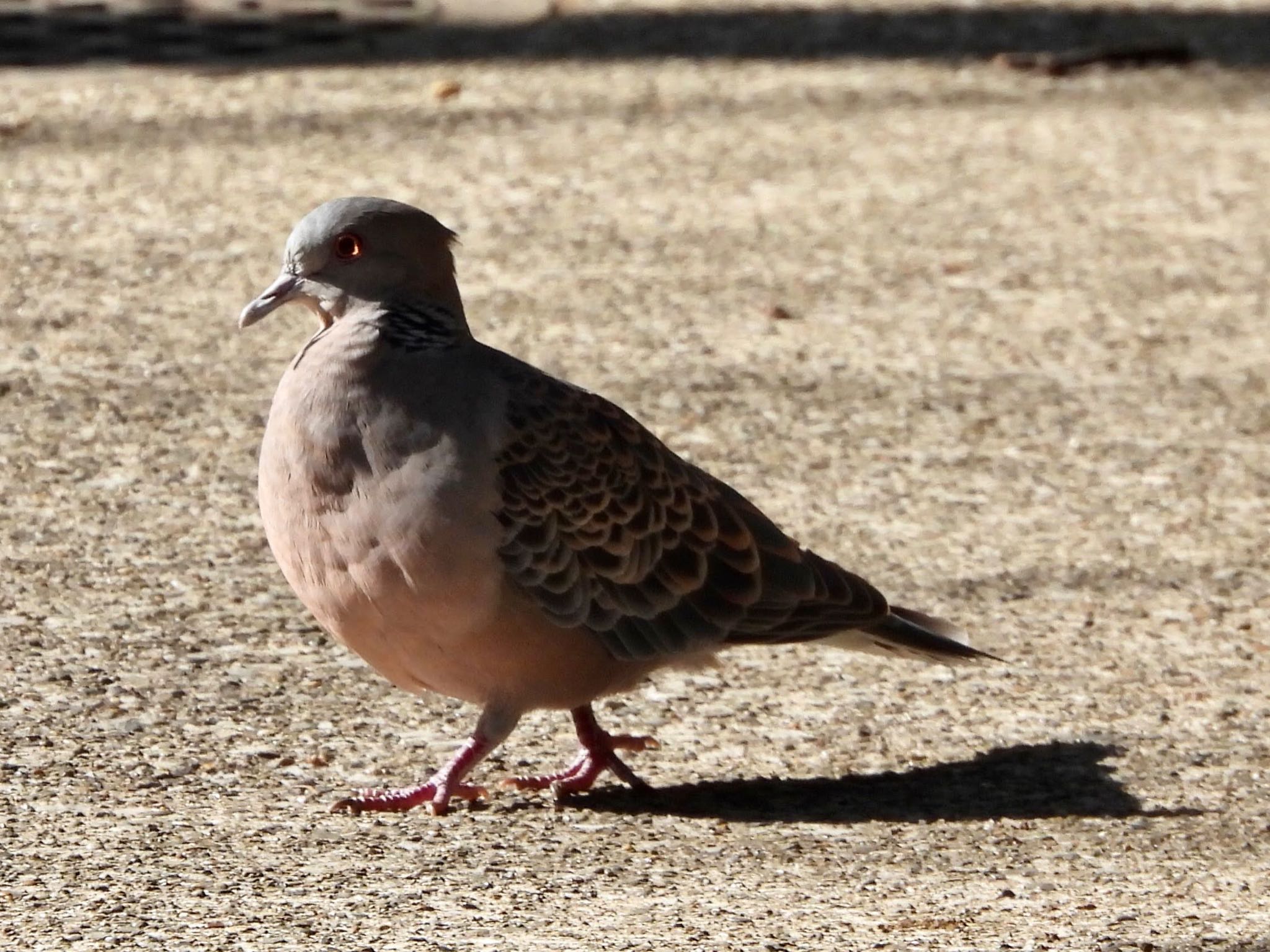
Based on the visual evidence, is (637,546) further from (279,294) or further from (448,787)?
(279,294)

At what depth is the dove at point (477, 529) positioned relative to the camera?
3.79 metres

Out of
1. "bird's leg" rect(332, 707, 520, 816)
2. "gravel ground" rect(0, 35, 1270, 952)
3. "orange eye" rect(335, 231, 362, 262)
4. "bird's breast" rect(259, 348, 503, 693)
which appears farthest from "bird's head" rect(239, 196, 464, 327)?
"gravel ground" rect(0, 35, 1270, 952)

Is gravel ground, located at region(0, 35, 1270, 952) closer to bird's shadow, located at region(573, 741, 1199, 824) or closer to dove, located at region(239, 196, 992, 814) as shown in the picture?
bird's shadow, located at region(573, 741, 1199, 824)

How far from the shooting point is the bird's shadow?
159 inches

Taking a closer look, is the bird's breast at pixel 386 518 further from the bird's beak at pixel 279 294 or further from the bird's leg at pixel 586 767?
the bird's leg at pixel 586 767

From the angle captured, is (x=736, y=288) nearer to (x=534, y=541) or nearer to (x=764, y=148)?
(x=764, y=148)

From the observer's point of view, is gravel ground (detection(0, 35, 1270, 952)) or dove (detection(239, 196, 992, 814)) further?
dove (detection(239, 196, 992, 814))

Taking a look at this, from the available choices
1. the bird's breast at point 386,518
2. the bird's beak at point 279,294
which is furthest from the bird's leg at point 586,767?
the bird's beak at point 279,294

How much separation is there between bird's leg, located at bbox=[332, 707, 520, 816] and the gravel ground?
33mm

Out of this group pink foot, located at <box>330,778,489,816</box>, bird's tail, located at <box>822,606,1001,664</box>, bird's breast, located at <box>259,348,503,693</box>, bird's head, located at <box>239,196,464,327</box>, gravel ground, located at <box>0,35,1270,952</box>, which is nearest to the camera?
gravel ground, located at <box>0,35,1270,952</box>

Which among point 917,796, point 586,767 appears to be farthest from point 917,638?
point 586,767

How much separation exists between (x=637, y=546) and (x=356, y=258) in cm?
76

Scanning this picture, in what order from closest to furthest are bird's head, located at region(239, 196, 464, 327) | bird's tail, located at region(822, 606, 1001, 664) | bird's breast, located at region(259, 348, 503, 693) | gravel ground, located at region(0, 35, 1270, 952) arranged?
1. gravel ground, located at region(0, 35, 1270, 952)
2. bird's breast, located at region(259, 348, 503, 693)
3. bird's head, located at region(239, 196, 464, 327)
4. bird's tail, located at region(822, 606, 1001, 664)

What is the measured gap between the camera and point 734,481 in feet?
19.4
